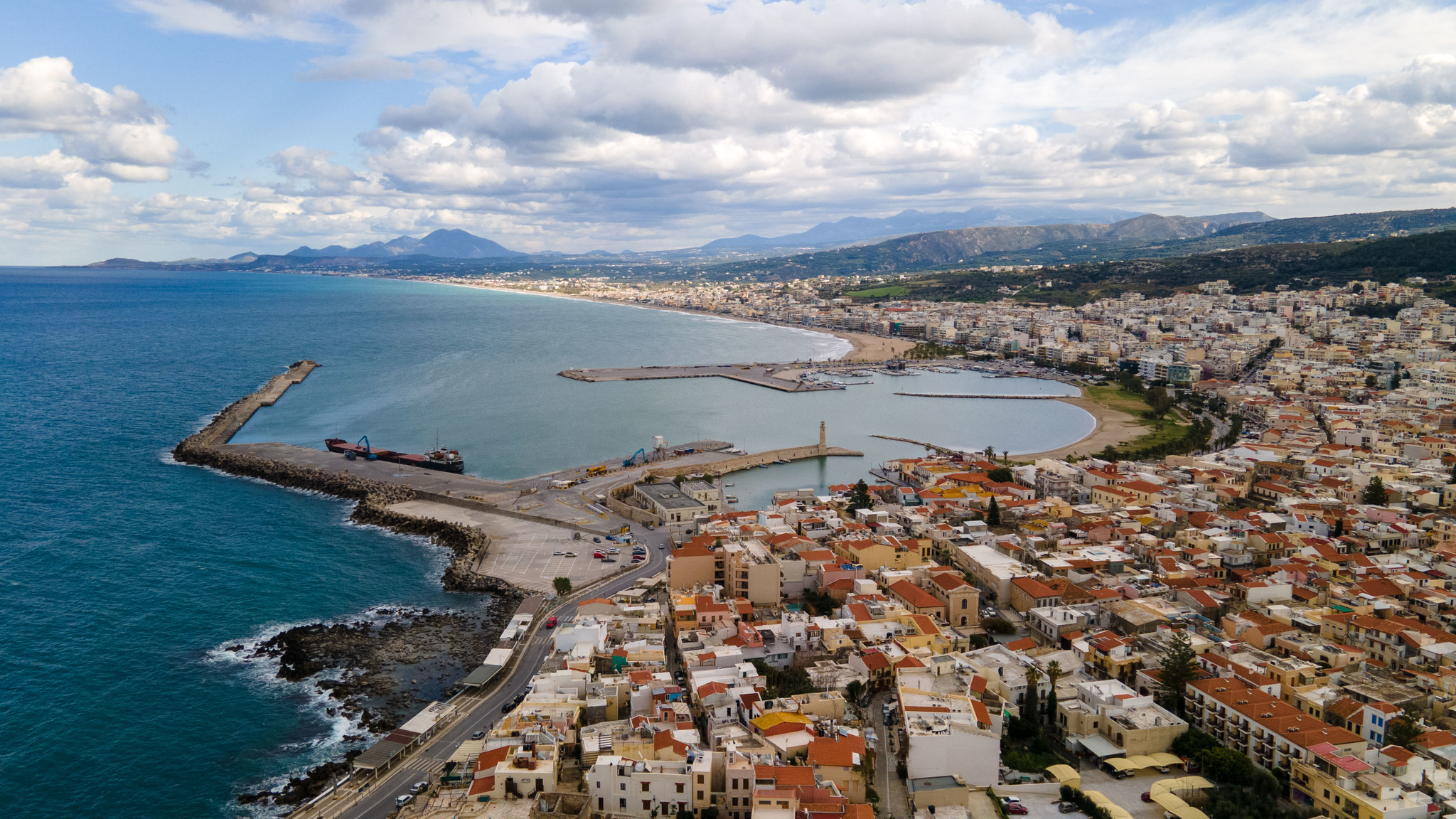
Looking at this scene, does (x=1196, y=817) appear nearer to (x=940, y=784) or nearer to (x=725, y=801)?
(x=940, y=784)

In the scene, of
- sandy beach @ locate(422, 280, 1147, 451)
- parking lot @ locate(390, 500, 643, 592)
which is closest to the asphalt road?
parking lot @ locate(390, 500, 643, 592)

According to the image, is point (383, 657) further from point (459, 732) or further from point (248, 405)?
point (248, 405)

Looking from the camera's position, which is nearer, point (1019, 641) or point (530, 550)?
point (1019, 641)

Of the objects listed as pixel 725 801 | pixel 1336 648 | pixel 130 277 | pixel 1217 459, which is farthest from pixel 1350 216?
pixel 130 277

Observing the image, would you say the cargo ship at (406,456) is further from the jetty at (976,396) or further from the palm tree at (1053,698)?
the jetty at (976,396)

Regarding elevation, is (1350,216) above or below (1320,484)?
above

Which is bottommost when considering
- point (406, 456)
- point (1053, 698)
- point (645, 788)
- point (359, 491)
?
point (1053, 698)

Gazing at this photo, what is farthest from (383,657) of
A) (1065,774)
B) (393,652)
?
(1065,774)

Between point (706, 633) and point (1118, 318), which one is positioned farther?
point (1118, 318)
